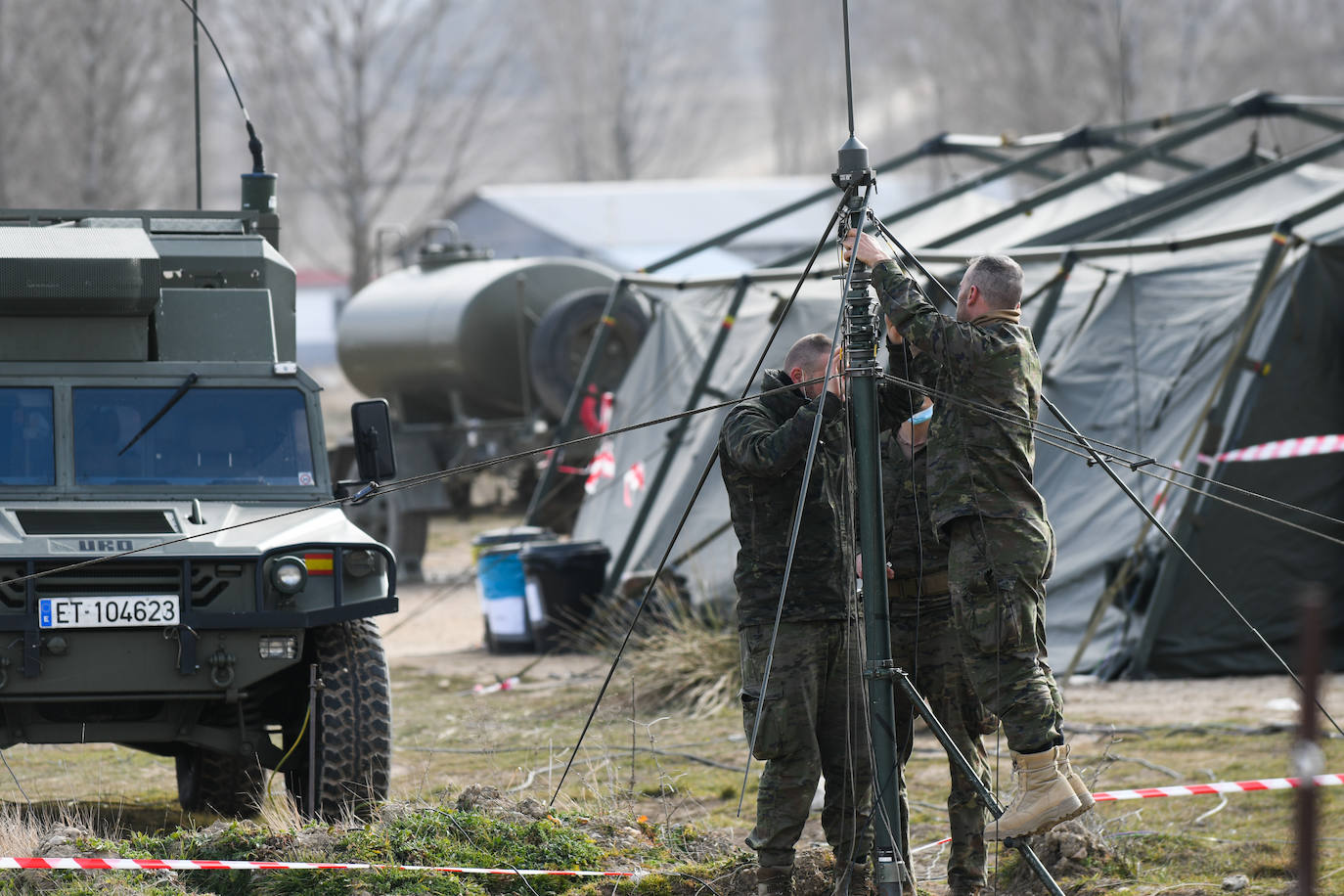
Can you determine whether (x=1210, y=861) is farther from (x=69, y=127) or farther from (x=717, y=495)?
(x=69, y=127)

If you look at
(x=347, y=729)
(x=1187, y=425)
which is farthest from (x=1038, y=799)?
(x=1187, y=425)

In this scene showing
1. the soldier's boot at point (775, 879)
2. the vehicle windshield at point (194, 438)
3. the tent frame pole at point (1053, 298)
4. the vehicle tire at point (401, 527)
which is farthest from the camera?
the vehicle tire at point (401, 527)

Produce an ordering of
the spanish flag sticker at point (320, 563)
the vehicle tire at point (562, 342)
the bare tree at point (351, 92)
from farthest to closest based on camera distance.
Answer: the bare tree at point (351, 92) → the vehicle tire at point (562, 342) → the spanish flag sticker at point (320, 563)

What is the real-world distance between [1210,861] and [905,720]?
4.65 ft

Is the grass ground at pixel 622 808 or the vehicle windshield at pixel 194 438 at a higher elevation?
the vehicle windshield at pixel 194 438

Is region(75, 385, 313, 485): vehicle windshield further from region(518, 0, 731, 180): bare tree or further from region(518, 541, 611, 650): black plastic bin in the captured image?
region(518, 0, 731, 180): bare tree

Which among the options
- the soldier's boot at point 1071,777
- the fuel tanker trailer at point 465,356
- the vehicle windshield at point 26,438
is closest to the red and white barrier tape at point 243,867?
the soldier's boot at point 1071,777

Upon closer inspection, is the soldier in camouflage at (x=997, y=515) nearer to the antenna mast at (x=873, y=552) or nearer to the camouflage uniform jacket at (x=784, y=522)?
the antenna mast at (x=873, y=552)

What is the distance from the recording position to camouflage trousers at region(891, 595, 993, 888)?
5.20 m

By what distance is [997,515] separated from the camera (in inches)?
187

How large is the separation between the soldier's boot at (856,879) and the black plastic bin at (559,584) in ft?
22.1

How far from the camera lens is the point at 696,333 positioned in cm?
1251

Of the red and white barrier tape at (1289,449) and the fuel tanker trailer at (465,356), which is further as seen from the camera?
the fuel tanker trailer at (465,356)

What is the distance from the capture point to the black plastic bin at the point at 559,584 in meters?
11.8
